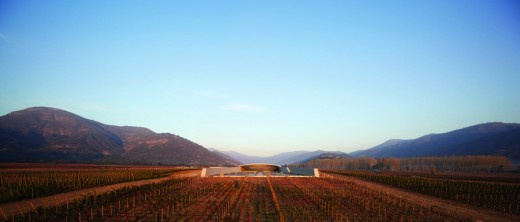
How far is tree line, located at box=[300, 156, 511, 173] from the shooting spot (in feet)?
337

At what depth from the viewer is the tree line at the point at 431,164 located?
10269 cm

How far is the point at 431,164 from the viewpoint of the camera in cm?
12338

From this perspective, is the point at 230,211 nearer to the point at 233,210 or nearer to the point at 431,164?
the point at 233,210

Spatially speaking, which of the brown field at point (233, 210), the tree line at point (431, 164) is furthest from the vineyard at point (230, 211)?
the tree line at point (431, 164)

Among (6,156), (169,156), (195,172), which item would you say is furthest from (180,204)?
(169,156)

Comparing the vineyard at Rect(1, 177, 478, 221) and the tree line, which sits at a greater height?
the tree line

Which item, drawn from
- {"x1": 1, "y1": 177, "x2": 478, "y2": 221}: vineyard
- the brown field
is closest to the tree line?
the brown field

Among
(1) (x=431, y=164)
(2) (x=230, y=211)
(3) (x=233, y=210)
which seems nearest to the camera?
(2) (x=230, y=211)

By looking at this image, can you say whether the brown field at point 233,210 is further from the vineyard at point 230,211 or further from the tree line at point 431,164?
the tree line at point 431,164

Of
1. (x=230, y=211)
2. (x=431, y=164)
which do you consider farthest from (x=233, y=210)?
(x=431, y=164)

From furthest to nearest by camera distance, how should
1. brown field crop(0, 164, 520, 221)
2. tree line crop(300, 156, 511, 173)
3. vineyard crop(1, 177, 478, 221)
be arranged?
tree line crop(300, 156, 511, 173) < brown field crop(0, 164, 520, 221) < vineyard crop(1, 177, 478, 221)

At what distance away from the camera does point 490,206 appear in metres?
24.4

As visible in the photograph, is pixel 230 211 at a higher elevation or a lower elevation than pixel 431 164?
lower

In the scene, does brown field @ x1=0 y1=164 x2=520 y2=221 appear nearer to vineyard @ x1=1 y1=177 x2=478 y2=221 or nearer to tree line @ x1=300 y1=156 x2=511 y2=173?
vineyard @ x1=1 y1=177 x2=478 y2=221
